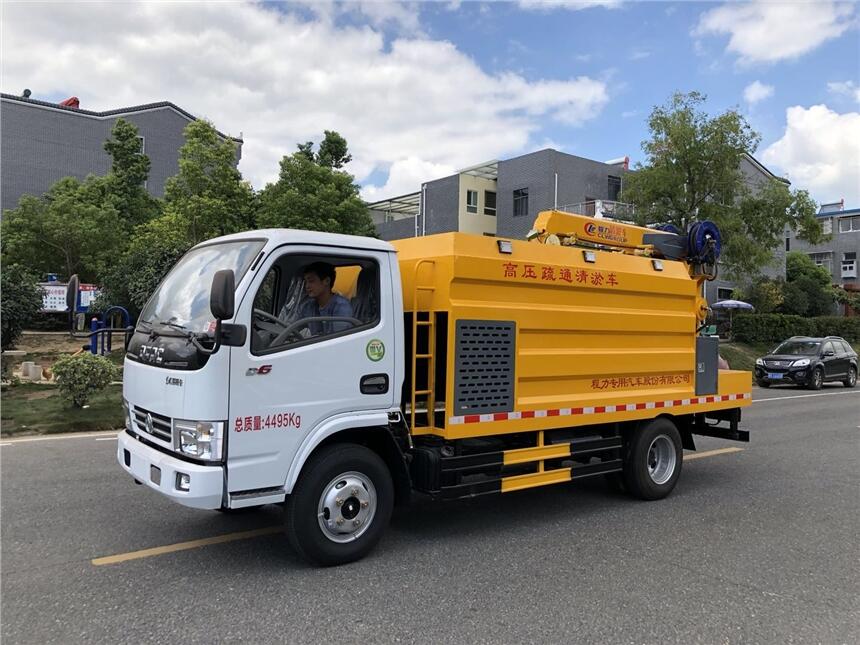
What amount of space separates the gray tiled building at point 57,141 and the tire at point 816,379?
27142 mm

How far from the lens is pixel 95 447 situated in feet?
27.9

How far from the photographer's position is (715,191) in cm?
2277

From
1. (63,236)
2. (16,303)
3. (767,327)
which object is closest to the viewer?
(16,303)

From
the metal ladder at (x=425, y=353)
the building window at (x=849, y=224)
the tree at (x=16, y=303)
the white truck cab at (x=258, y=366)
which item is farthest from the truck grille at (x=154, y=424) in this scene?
the building window at (x=849, y=224)

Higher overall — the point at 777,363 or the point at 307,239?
the point at 307,239

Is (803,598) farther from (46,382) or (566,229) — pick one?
(46,382)

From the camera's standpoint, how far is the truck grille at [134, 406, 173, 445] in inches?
163

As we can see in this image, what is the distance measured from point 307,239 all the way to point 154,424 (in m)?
→ 1.56

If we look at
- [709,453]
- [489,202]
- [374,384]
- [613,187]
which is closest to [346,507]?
[374,384]

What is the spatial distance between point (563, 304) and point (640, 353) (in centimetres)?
118

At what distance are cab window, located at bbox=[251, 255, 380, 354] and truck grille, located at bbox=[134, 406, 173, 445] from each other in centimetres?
83

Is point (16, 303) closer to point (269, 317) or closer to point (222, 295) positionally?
point (269, 317)

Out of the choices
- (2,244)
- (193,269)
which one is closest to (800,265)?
(2,244)

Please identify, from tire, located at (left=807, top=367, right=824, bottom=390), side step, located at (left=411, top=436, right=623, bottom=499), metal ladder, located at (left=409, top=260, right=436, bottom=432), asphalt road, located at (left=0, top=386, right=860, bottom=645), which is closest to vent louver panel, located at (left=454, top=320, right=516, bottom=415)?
metal ladder, located at (left=409, top=260, right=436, bottom=432)
